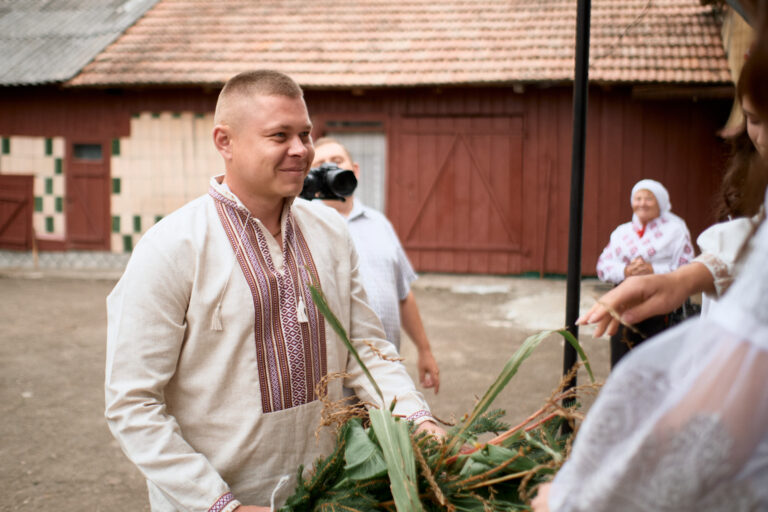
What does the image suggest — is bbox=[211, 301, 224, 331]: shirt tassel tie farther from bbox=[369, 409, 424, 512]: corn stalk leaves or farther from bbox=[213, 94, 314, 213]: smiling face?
bbox=[369, 409, 424, 512]: corn stalk leaves

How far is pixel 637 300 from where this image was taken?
129cm

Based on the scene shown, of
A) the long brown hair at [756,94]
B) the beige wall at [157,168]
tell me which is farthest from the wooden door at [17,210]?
the long brown hair at [756,94]

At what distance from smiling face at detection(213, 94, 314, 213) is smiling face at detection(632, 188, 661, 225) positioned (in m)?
3.97

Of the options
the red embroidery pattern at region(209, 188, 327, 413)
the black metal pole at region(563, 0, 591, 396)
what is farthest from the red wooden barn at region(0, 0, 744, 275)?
the red embroidery pattern at region(209, 188, 327, 413)

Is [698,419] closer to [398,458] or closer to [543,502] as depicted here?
[543,502]

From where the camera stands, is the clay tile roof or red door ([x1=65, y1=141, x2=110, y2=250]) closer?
the clay tile roof

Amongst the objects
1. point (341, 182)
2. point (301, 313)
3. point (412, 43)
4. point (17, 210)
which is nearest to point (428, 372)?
point (341, 182)

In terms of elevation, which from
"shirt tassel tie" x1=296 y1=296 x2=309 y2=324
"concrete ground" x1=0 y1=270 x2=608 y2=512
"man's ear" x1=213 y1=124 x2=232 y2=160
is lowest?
"concrete ground" x1=0 y1=270 x2=608 y2=512

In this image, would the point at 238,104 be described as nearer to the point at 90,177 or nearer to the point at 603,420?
the point at 603,420

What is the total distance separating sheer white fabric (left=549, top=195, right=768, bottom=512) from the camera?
2.29ft

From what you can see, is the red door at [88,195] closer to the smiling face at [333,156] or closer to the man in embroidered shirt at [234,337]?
the smiling face at [333,156]

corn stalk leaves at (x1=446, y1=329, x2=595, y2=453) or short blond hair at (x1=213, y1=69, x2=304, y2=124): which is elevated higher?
short blond hair at (x1=213, y1=69, x2=304, y2=124)

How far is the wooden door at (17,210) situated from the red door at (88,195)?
80 centimetres

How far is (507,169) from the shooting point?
1035 cm
